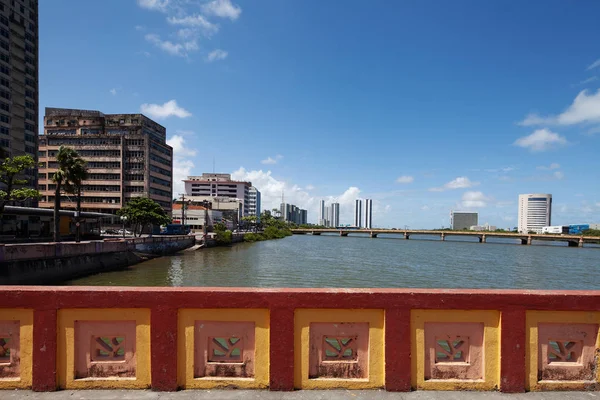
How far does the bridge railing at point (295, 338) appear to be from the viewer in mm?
3455

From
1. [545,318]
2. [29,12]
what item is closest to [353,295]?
[545,318]

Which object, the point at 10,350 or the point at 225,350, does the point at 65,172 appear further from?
the point at 225,350

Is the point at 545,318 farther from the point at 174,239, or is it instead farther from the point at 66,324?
the point at 174,239

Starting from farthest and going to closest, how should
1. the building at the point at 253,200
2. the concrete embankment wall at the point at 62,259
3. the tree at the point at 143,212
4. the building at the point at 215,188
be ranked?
the building at the point at 253,200 < the building at the point at 215,188 < the tree at the point at 143,212 < the concrete embankment wall at the point at 62,259

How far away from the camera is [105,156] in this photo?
78125 mm

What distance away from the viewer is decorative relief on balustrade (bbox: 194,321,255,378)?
3.53 meters

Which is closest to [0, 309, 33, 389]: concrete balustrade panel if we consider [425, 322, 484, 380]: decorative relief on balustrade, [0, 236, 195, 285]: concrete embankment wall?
[425, 322, 484, 380]: decorative relief on balustrade

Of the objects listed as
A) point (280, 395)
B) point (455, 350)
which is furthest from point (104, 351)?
point (455, 350)

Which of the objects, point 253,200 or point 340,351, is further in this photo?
point 253,200

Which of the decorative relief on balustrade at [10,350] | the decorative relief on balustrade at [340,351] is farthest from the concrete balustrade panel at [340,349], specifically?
the decorative relief on balustrade at [10,350]

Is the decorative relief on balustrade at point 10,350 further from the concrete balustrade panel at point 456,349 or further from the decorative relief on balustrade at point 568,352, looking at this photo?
the decorative relief on balustrade at point 568,352

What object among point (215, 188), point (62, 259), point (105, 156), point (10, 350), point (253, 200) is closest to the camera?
point (10, 350)

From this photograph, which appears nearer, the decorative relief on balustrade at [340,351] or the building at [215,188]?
the decorative relief on balustrade at [340,351]

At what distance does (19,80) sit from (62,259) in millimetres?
51829
